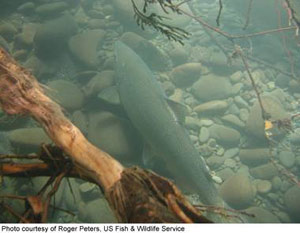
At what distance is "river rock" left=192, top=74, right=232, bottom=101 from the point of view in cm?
755

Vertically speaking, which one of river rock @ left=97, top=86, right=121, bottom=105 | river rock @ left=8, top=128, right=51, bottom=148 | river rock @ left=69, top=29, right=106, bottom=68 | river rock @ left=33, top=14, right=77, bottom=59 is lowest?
river rock @ left=97, top=86, right=121, bottom=105

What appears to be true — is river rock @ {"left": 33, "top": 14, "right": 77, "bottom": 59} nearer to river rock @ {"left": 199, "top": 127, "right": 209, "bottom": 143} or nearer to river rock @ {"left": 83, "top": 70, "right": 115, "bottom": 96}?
river rock @ {"left": 83, "top": 70, "right": 115, "bottom": 96}

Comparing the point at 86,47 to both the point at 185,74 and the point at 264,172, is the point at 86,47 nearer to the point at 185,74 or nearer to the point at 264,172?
the point at 185,74

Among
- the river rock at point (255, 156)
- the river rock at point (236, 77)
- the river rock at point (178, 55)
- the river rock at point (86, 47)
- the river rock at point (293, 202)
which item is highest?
the river rock at point (86, 47)

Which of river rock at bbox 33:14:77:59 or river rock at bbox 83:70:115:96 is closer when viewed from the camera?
river rock at bbox 83:70:115:96

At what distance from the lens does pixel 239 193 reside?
5785mm

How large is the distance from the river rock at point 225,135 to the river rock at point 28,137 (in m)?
3.72

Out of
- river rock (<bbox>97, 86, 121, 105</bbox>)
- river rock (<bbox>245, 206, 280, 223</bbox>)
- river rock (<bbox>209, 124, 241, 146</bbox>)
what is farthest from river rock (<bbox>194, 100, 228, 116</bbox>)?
river rock (<bbox>245, 206, 280, 223</bbox>)

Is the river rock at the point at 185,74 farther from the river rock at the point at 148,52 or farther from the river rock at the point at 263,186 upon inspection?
the river rock at the point at 263,186

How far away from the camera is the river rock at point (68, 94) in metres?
6.21

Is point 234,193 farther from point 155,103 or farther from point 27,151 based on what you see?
point 27,151

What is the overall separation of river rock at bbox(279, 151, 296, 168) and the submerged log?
5673mm

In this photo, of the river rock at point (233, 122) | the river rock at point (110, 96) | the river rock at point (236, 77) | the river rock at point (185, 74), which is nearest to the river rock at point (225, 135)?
the river rock at point (233, 122)

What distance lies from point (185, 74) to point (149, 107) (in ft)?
8.66
